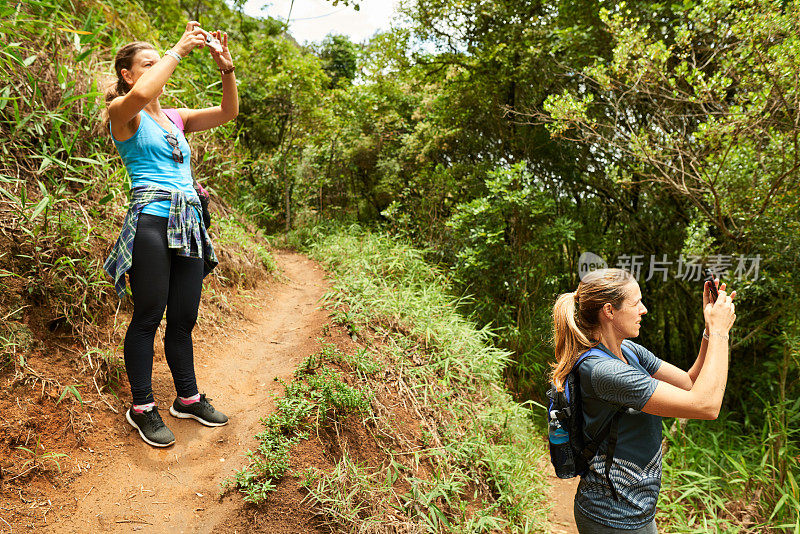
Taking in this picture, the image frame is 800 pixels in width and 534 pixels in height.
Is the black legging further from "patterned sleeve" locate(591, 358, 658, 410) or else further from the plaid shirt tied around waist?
"patterned sleeve" locate(591, 358, 658, 410)

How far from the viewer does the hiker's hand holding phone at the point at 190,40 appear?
73.9 inches

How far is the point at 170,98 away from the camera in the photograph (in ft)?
12.0

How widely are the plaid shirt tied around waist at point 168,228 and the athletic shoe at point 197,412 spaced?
24.3 inches

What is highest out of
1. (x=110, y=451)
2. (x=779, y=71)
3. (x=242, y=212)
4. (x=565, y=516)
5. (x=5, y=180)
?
(x=779, y=71)

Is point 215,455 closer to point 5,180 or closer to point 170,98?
point 5,180

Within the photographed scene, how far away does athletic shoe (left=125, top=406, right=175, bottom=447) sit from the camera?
2.04 meters

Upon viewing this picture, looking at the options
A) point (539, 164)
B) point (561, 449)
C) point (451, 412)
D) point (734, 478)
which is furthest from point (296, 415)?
point (539, 164)

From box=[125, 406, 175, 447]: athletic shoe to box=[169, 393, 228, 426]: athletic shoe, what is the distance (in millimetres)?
149

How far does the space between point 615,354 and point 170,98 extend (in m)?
3.70

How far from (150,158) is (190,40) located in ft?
1.70

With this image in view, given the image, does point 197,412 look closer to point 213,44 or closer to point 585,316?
point 213,44

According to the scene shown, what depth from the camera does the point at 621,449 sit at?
1374 mm

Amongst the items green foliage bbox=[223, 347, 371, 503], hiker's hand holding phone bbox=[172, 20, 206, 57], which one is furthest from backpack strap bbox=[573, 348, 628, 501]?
hiker's hand holding phone bbox=[172, 20, 206, 57]

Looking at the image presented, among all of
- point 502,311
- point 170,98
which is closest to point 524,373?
point 502,311
